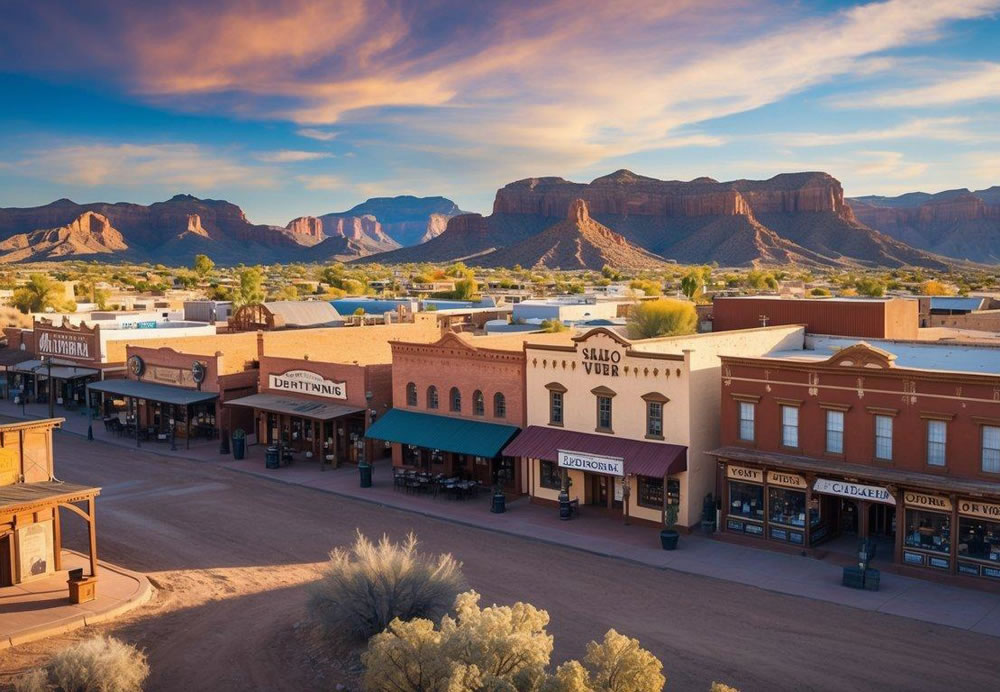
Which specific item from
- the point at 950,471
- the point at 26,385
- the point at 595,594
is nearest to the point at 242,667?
the point at 595,594

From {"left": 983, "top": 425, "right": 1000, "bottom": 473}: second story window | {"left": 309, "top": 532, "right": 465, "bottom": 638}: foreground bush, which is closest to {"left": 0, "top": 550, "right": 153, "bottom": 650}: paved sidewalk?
{"left": 309, "top": 532, "right": 465, "bottom": 638}: foreground bush

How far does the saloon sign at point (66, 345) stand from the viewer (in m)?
54.1

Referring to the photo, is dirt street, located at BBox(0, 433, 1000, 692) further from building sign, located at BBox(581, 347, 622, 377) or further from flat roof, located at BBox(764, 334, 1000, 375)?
flat roof, located at BBox(764, 334, 1000, 375)

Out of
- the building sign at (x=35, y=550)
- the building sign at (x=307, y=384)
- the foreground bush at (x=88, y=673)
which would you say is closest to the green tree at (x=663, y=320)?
the building sign at (x=307, y=384)

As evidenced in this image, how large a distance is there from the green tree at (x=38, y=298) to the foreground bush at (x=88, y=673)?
72.9 m

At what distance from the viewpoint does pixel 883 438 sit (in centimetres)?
2442

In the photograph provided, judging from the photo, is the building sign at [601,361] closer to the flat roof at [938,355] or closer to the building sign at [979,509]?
the flat roof at [938,355]

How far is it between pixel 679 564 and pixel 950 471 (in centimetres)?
736

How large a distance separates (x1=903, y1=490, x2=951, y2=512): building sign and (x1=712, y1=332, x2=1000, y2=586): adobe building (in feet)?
0.09

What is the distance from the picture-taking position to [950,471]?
2322cm

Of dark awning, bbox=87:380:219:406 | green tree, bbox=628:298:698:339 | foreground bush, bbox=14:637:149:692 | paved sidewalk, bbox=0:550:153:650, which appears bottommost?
paved sidewalk, bbox=0:550:153:650

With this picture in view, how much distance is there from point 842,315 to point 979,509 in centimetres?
1767

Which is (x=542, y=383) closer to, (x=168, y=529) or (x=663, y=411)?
(x=663, y=411)

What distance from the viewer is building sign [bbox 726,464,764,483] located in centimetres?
2634
